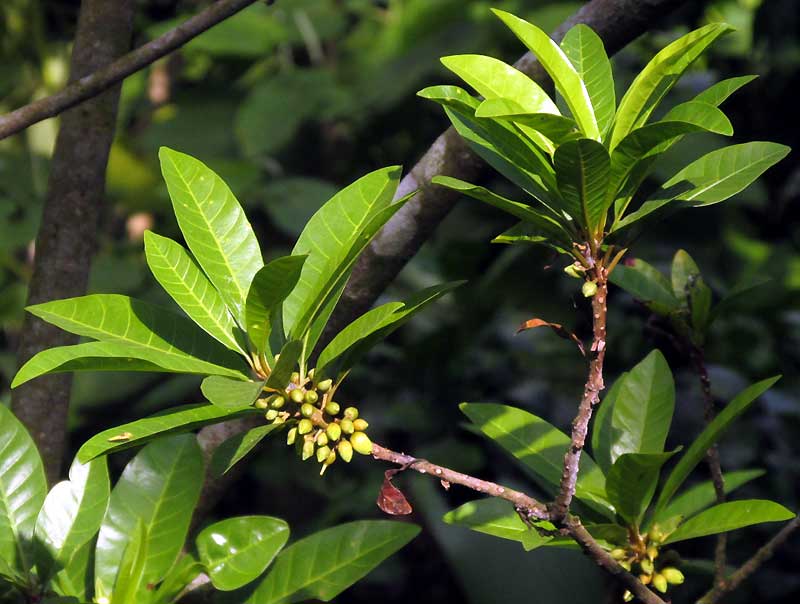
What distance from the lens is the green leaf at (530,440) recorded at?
34.1 inches

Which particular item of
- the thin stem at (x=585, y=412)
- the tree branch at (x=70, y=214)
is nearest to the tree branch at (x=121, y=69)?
the tree branch at (x=70, y=214)

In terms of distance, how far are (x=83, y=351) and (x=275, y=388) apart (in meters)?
0.14

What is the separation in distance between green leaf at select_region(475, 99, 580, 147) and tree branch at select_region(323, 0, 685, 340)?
36cm

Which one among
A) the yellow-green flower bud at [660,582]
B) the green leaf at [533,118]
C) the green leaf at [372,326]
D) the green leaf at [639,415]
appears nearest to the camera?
the green leaf at [533,118]

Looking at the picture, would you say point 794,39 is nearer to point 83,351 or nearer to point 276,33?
point 276,33

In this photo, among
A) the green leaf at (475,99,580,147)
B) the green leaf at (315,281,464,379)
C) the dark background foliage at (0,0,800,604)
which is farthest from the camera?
the dark background foliage at (0,0,800,604)

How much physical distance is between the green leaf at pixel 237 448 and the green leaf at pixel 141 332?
0.05m

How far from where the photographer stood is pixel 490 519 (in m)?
0.80

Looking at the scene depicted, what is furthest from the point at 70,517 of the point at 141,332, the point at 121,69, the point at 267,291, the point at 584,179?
the point at 584,179

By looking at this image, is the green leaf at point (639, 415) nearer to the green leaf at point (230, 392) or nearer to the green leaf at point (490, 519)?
the green leaf at point (490, 519)

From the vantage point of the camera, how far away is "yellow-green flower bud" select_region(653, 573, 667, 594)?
31.1 inches

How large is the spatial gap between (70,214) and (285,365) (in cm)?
54

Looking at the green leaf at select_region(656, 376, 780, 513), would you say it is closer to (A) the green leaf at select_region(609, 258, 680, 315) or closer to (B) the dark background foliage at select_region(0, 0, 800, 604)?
(A) the green leaf at select_region(609, 258, 680, 315)

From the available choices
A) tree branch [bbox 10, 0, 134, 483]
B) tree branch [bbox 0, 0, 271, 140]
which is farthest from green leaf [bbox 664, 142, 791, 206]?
tree branch [bbox 10, 0, 134, 483]
